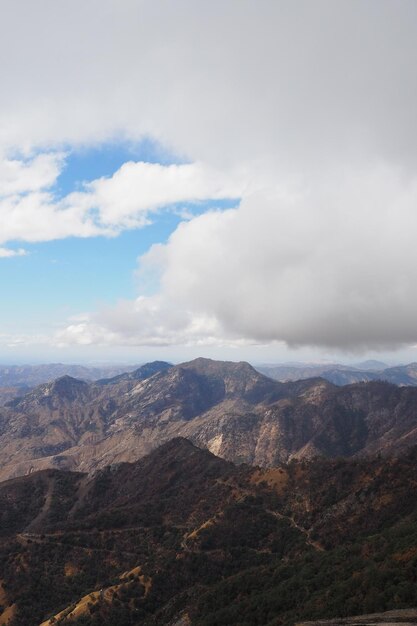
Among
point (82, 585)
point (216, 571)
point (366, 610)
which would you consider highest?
point (366, 610)

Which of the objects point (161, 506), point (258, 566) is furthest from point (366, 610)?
point (161, 506)

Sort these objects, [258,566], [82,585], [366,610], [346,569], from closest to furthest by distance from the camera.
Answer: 1. [366,610]
2. [346,569]
3. [258,566]
4. [82,585]

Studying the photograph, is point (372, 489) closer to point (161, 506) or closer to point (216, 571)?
point (216, 571)

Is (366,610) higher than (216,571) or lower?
higher

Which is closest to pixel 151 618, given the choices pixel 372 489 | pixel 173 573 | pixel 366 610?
pixel 173 573

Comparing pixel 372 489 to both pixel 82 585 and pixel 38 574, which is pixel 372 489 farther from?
pixel 38 574

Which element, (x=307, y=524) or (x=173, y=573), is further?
(x=307, y=524)

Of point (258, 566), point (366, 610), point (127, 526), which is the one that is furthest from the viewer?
point (127, 526)
